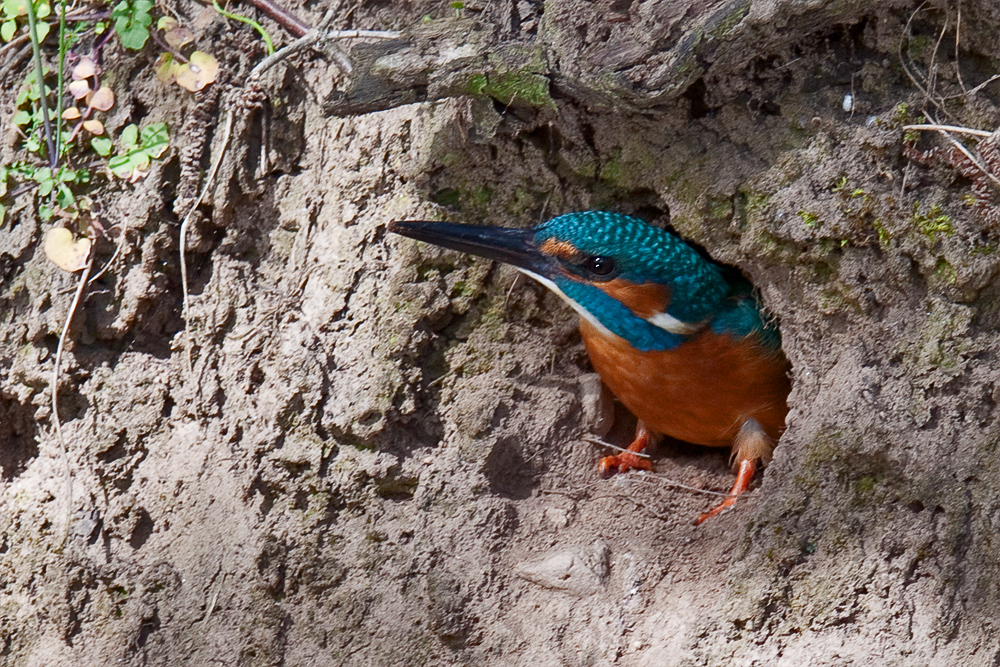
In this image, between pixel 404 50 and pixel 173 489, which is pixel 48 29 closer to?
pixel 404 50

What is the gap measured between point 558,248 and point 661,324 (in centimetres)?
51

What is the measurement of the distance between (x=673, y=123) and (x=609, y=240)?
431mm

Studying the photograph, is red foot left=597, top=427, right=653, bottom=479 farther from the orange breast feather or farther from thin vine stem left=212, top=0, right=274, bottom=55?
thin vine stem left=212, top=0, right=274, bottom=55

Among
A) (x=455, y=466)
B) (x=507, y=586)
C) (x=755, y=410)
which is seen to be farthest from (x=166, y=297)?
(x=755, y=410)

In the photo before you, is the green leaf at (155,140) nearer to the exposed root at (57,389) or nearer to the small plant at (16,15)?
the exposed root at (57,389)

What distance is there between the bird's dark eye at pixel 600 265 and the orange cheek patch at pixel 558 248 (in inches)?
2.7

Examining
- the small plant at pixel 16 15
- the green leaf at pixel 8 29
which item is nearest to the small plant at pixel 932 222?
the small plant at pixel 16 15

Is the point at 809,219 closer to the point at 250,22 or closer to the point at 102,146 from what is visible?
the point at 250,22

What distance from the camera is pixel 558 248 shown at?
10.3ft

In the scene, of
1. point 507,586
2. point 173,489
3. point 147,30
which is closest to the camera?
point 507,586

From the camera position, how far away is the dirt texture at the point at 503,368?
2.68 m

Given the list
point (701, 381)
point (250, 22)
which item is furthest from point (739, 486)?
point (250, 22)

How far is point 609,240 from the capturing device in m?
3.13

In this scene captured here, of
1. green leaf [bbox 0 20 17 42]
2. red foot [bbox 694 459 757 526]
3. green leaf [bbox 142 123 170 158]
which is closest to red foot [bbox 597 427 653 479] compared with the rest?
red foot [bbox 694 459 757 526]
